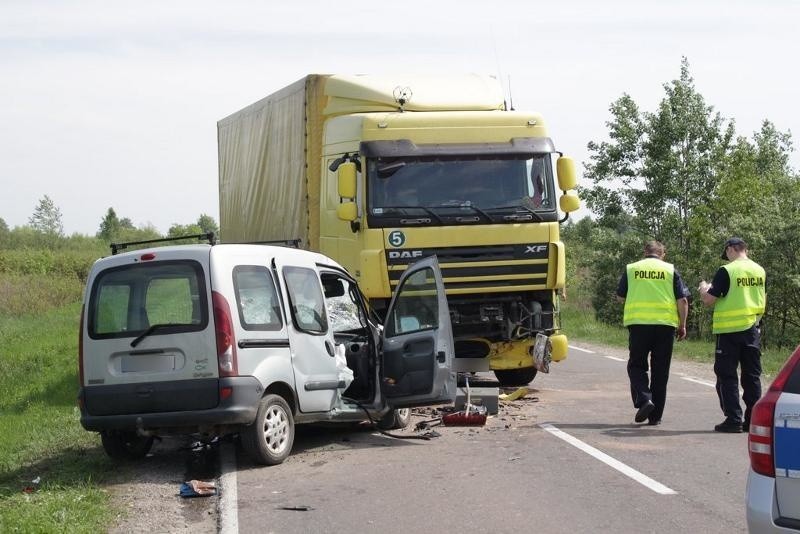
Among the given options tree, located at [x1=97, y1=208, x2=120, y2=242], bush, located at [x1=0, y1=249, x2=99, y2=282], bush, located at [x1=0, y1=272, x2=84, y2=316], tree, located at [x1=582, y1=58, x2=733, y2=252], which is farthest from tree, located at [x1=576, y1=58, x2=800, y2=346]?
tree, located at [x1=97, y1=208, x2=120, y2=242]

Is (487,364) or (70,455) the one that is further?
(487,364)

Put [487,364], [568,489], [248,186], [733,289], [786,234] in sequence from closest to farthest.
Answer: [568,489] → [733,289] → [487,364] → [248,186] → [786,234]

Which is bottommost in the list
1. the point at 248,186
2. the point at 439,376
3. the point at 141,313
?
the point at 439,376

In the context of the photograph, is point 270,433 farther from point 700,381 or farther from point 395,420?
point 700,381

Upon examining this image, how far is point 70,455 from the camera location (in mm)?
10461

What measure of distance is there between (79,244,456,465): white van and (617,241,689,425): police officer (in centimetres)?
219

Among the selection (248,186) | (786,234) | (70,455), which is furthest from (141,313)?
(786,234)

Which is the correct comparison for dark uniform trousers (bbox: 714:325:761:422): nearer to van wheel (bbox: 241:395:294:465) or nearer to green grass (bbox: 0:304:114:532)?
van wheel (bbox: 241:395:294:465)

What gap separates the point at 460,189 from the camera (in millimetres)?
12867

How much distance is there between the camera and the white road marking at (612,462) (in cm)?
793

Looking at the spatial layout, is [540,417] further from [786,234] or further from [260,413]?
[786,234]

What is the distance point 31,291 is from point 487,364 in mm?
38013

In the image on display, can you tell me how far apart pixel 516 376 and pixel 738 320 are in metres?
4.28

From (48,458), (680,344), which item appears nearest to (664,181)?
(680,344)
